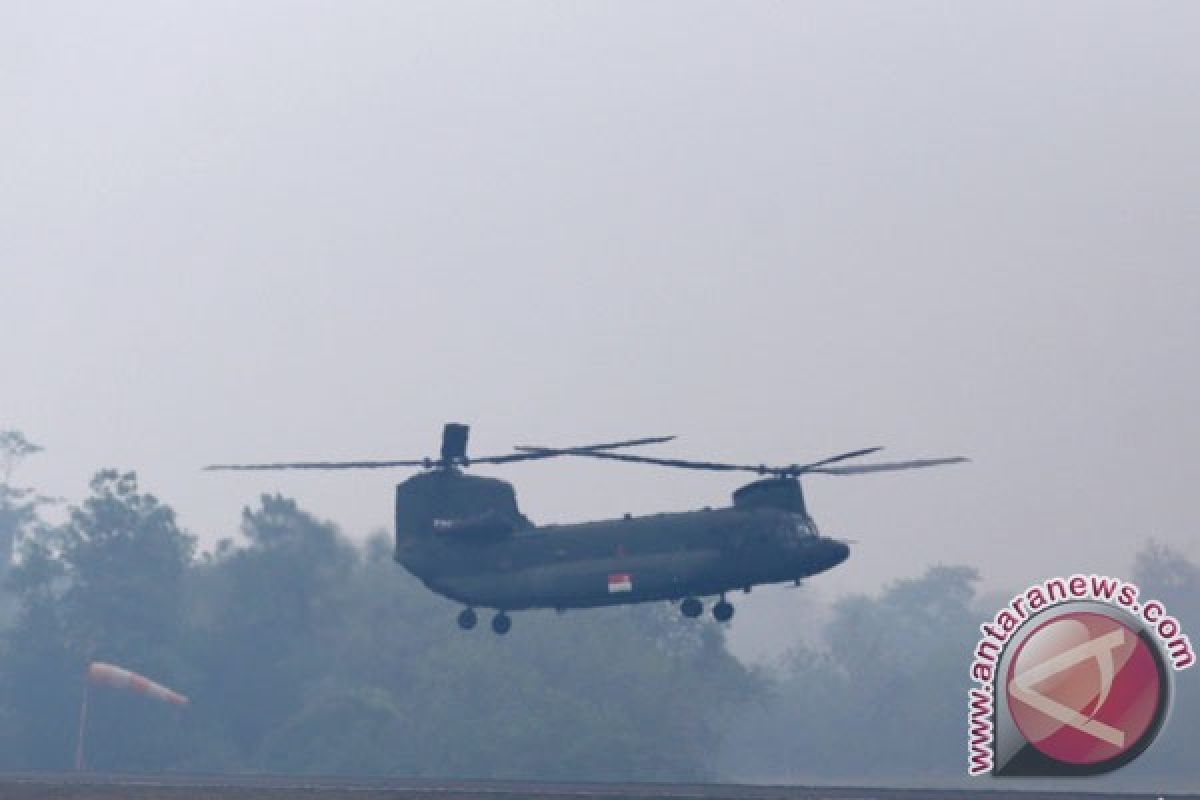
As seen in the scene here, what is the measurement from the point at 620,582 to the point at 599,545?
1411 millimetres

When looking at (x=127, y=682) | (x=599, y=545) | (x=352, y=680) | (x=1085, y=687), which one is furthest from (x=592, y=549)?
(x=352, y=680)

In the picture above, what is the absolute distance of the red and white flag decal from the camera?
185ft

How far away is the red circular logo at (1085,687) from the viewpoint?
124 ft

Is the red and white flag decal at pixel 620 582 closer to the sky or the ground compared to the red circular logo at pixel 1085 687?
closer to the sky

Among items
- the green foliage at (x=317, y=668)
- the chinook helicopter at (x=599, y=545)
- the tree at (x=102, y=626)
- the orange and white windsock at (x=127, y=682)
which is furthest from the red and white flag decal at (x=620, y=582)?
the tree at (x=102, y=626)

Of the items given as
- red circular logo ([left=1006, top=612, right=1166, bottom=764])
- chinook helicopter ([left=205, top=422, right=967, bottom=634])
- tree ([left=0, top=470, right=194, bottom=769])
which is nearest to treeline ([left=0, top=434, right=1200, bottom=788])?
tree ([left=0, top=470, right=194, bottom=769])

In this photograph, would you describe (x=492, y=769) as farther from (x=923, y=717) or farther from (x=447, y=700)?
(x=923, y=717)

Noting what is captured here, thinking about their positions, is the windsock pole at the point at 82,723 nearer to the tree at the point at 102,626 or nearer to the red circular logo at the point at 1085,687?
the tree at the point at 102,626

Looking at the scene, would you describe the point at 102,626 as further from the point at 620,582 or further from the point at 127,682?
the point at 620,582

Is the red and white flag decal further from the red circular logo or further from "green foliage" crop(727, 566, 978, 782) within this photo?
"green foliage" crop(727, 566, 978, 782)

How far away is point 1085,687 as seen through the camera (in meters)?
38.5

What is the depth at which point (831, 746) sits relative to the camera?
450ft

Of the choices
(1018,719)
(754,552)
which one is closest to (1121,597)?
(1018,719)

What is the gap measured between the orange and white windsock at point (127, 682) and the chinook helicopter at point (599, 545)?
39966 mm
